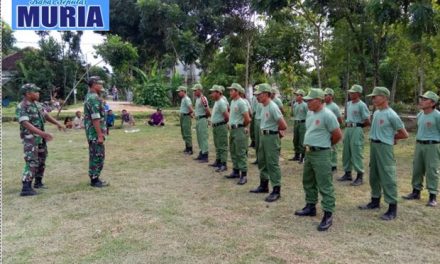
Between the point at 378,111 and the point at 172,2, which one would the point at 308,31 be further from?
the point at 378,111

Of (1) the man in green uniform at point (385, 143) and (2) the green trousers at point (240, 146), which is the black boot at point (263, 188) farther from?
(1) the man in green uniform at point (385, 143)

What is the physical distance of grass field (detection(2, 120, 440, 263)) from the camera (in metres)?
4.41

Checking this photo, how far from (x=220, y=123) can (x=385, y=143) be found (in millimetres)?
3693

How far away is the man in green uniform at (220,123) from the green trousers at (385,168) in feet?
11.0

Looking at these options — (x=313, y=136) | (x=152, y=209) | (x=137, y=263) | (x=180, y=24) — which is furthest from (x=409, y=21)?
(x=180, y=24)

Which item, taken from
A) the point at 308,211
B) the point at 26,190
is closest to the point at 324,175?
the point at 308,211

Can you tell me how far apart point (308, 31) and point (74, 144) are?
12.8m

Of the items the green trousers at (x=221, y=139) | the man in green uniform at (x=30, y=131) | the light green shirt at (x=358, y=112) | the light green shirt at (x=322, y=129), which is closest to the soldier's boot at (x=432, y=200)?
the light green shirt at (x=358, y=112)

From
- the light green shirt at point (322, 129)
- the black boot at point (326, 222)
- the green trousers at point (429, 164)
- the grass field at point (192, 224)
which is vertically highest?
the light green shirt at point (322, 129)

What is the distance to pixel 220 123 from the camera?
8.62 meters

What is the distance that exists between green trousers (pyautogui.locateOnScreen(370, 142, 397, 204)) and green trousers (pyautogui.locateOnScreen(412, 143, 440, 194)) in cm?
101

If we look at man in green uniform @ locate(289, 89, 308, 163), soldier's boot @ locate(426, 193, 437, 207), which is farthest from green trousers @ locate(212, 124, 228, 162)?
soldier's boot @ locate(426, 193, 437, 207)

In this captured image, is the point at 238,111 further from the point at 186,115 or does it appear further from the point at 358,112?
the point at 186,115

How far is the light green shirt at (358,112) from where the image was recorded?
7.46 meters
